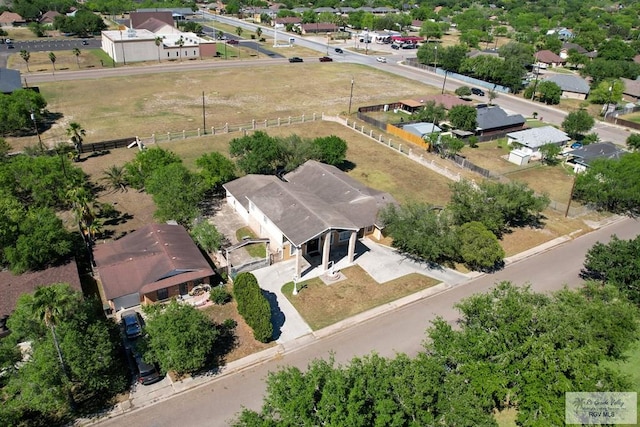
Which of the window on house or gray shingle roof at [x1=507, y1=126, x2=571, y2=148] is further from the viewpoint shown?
gray shingle roof at [x1=507, y1=126, x2=571, y2=148]

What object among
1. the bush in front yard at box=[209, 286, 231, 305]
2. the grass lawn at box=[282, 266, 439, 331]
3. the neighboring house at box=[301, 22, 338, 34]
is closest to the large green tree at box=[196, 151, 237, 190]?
the bush in front yard at box=[209, 286, 231, 305]

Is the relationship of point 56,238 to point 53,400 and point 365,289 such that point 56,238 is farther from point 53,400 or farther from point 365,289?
point 365,289

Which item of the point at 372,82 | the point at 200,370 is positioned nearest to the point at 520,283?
the point at 200,370

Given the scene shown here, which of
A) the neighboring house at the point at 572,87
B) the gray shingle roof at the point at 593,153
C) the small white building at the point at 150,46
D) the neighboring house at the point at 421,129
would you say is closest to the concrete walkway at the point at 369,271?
the neighboring house at the point at 421,129

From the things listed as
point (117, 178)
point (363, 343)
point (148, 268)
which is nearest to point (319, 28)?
point (117, 178)

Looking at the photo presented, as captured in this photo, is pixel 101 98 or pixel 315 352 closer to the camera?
pixel 315 352

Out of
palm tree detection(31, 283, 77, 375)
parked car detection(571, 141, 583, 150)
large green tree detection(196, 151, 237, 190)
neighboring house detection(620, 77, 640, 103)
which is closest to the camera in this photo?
palm tree detection(31, 283, 77, 375)

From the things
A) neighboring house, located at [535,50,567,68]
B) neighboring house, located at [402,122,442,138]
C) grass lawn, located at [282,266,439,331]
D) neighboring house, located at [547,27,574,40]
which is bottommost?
grass lawn, located at [282,266,439,331]

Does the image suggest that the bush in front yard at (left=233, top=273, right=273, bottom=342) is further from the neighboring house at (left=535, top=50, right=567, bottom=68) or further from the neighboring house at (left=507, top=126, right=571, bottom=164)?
the neighboring house at (left=535, top=50, right=567, bottom=68)
